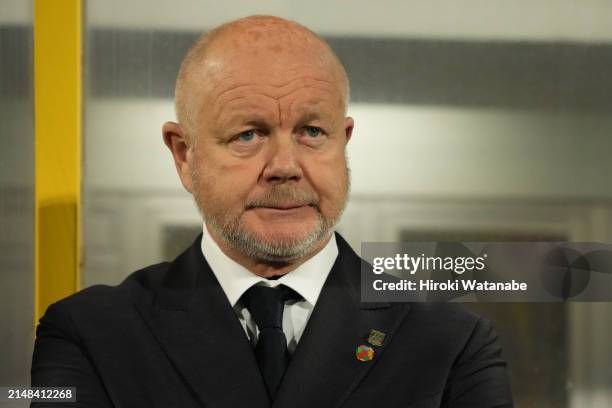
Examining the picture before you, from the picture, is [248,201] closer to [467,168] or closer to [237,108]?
[237,108]

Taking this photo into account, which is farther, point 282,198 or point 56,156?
point 56,156

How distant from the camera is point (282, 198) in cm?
131

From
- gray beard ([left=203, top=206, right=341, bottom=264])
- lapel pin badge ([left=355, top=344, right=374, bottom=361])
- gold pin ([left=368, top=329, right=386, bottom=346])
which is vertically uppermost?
gray beard ([left=203, top=206, right=341, bottom=264])

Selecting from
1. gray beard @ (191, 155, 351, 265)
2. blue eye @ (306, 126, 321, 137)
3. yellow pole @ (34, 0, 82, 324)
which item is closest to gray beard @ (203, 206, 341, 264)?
gray beard @ (191, 155, 351, 265)

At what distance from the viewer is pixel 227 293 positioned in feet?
4.49

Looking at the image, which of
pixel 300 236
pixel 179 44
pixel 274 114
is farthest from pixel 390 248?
pixel 179 44

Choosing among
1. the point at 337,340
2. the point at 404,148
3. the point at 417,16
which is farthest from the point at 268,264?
the point at 417,16

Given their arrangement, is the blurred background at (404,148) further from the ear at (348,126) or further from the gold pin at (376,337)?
the gold pin at (376,337)

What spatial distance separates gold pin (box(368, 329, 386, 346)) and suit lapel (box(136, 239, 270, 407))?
0.16 meters

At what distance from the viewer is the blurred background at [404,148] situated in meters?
1.43

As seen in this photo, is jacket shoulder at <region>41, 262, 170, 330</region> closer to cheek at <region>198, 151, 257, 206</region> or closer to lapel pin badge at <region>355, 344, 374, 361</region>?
cheek at <region>198, 151, 257, 206</region>

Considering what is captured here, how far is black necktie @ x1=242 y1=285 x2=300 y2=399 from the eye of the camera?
1319 mm

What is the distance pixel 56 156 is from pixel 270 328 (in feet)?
1.29

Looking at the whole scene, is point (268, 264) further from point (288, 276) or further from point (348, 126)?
point (348, 126)
